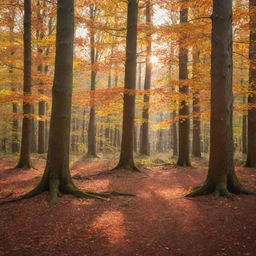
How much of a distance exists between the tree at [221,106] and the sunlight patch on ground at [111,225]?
2.77m

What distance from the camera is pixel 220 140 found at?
7.08 m

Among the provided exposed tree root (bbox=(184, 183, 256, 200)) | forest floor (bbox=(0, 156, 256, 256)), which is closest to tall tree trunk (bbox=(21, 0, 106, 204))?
forest floor (bbox=(0, 156, 256, 256))

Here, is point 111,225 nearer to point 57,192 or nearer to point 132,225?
point 132,225

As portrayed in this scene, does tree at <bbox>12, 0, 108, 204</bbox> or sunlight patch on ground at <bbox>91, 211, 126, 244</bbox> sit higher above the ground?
tree at <bbox>12, 0, 108, 204</bbox>

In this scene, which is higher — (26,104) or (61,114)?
(26,104)

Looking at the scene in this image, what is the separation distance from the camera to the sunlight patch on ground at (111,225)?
4.73 metres

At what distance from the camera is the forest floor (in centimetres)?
418

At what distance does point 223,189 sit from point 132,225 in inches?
127

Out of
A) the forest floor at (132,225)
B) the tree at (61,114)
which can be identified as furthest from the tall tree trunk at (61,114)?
the forest floor at (132,225)

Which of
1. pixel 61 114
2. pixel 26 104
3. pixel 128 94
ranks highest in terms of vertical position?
pixel 128 94

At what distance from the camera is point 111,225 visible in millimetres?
5328

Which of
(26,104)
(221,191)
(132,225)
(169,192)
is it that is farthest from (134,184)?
(26,104)

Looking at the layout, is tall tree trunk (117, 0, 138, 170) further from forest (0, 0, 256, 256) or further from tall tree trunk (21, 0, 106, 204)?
tall tree trunk (21, 0, 106, 204)

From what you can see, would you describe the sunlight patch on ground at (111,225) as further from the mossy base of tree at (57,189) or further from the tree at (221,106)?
the tree at (221,106)
